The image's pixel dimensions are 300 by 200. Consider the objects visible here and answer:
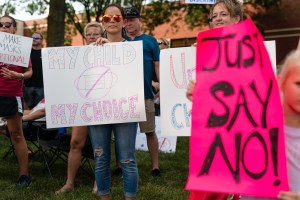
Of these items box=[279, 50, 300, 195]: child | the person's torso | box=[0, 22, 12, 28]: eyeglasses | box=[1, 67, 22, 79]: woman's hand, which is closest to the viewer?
box=[279, 50, 300, 195]: child

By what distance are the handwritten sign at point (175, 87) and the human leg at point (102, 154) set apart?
47 centimetres

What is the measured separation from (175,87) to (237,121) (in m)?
1.73

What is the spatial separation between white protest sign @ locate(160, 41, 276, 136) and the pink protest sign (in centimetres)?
154

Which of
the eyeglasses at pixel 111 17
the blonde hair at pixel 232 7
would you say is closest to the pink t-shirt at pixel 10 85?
the eyeglasses at pixel 111 17

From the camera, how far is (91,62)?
3.48 meters

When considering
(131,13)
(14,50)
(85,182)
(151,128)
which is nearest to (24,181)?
(85,182)

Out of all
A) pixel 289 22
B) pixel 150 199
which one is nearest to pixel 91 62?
pixel 150 199

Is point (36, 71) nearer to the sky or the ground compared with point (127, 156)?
nearer to the sky

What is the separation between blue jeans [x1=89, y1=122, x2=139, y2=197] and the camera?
3.19m

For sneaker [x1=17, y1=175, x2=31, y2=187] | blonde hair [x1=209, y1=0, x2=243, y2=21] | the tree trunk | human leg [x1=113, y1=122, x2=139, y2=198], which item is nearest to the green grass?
sneaker [x1=17, y1=175, x2=31, y2=187]

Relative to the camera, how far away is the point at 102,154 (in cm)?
322

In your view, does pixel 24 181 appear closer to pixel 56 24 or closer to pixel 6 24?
pixel 6 24

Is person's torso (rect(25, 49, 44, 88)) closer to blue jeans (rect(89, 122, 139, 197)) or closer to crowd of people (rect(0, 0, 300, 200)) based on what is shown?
crowd of people (rect(0, 0, 300, 200))

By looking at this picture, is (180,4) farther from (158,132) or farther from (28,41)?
(28,41)
